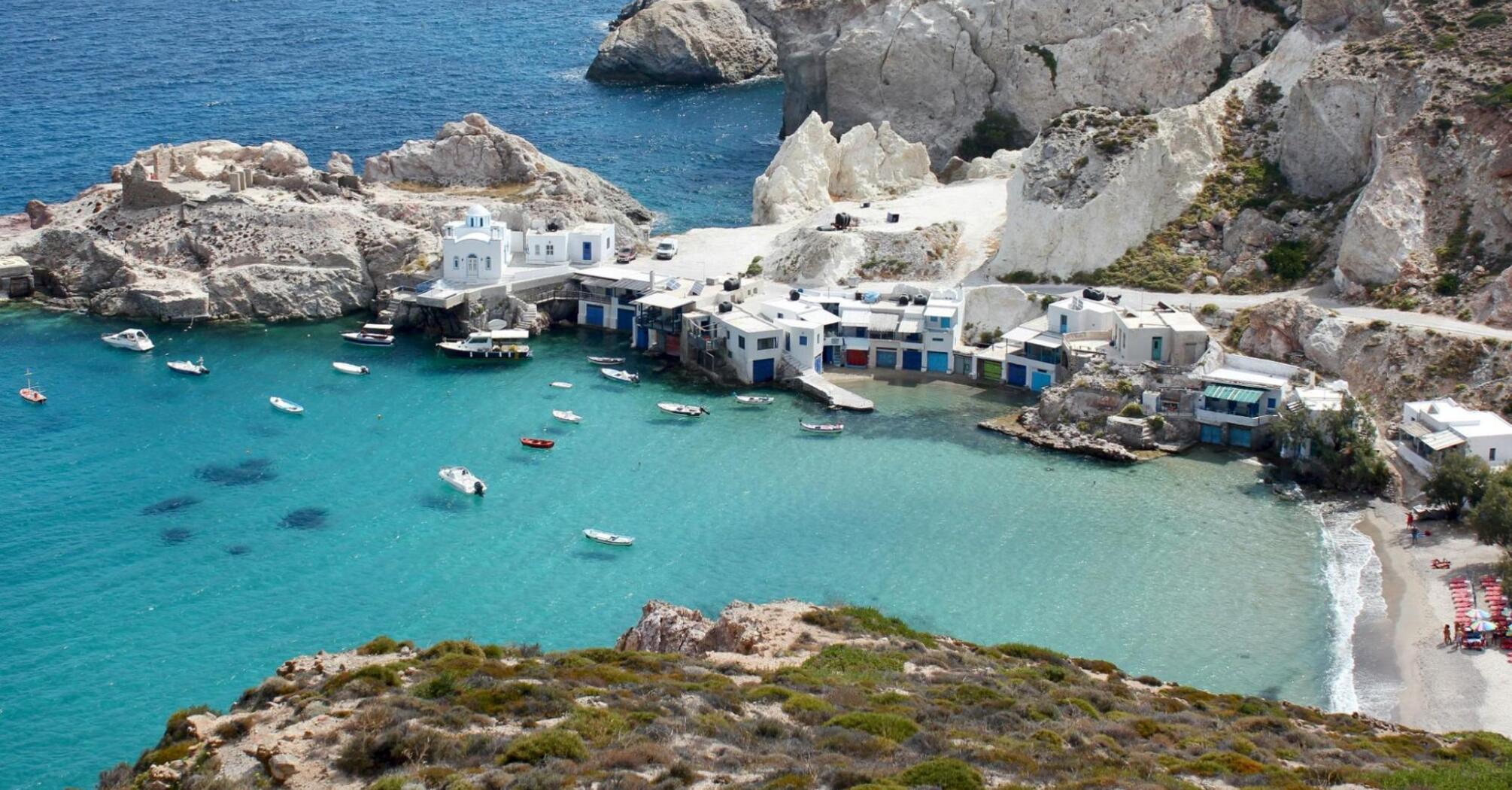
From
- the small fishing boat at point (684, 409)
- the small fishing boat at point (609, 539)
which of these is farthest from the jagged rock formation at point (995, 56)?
the small fishing boat at point (609, 539)

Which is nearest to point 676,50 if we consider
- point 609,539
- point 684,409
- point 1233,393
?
point 684,409

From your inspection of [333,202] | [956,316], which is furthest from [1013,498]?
[333,202]

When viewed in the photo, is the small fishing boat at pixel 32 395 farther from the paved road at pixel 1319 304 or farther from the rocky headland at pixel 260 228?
the paved road at pixel 1319 304

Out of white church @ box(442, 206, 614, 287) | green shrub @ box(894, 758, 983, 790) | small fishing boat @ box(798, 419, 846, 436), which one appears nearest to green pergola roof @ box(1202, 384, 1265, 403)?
small fishing boat @ box(798, 419, 846, 436)

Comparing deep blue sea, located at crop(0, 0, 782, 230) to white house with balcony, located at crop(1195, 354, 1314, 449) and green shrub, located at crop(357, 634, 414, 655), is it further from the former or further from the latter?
green shrub, located at crop(357, 634, 414, 655)

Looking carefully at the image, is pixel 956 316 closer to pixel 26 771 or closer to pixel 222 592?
pixel 222 592

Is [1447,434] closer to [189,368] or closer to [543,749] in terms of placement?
[543,749]

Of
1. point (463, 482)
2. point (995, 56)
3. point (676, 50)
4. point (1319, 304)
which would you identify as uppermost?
point (676, 50)
